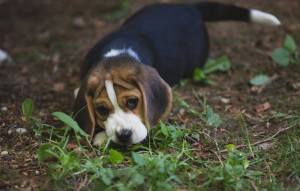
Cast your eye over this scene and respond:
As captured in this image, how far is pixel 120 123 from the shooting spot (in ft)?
13.8

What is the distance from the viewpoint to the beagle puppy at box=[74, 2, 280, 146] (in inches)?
170

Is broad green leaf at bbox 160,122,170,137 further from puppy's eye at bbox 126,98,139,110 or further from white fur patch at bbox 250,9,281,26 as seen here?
white fur patch at bbox 250,9,281,26

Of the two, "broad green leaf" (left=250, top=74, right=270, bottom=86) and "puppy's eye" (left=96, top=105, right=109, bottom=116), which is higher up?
"puppy's eye" (left=96, top=105, right=109, bottom=116)

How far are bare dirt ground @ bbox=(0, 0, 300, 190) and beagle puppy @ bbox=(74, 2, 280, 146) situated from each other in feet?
1.35

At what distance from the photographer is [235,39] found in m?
6.89

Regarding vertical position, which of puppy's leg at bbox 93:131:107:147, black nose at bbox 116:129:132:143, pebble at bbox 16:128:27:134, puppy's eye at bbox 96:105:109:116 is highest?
puppy's eye at bbox 96:105:109:116

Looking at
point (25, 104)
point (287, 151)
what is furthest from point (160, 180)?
point (25, 104)

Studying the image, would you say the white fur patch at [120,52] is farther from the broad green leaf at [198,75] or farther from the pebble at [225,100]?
the broad green leaf at [198,75]

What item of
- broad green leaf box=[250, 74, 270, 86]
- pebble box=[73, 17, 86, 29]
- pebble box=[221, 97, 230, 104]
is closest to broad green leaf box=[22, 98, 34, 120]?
pebble box=[221, 97, 230, 104]

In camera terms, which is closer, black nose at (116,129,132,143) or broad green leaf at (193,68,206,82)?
black nose at (116,129,132,143)

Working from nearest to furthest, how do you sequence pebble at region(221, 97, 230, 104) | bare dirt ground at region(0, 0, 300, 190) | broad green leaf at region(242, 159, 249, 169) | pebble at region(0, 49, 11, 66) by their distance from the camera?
broad green leaf at region(242, 159, 249, 169)
bare dirt ground at region(0, 0, 300, 190)
pebble at region(221, 97, 230, 104)
pebble at region(0, 49, 11, 66)

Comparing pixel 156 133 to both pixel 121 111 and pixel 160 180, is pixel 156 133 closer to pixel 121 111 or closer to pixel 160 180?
pixel 121 111

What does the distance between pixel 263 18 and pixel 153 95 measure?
207 centimetres

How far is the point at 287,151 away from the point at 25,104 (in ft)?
6.72
